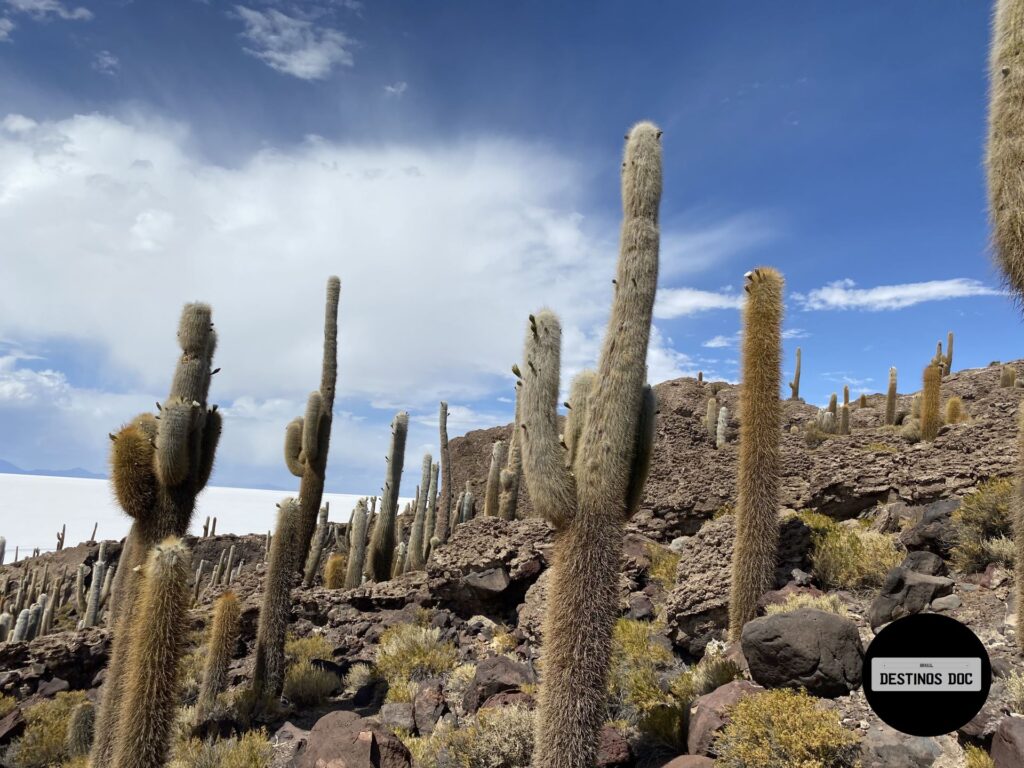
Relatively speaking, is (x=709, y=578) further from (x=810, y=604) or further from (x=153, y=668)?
(x=153, y=668)

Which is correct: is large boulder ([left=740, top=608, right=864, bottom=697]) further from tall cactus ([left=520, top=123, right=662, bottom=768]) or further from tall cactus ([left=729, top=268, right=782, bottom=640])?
tall cactus ([left=520, top=123, right=662, bottom=768])

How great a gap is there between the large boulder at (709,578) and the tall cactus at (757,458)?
406mm

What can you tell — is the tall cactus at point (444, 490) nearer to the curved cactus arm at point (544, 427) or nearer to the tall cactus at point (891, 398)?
the curved cactus arm at point (544, 427)

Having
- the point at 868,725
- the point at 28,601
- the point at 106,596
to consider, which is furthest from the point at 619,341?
the point at 28,601

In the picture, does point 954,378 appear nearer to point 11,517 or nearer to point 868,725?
point 868,725

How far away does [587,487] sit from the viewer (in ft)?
21.1

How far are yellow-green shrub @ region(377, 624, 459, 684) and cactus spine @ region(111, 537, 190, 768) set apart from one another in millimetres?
3721

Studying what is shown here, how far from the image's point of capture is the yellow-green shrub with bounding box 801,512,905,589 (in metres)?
8.83

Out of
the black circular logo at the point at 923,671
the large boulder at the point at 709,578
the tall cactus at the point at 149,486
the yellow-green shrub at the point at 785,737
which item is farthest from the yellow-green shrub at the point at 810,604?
the tall cactus at the point at 149,486

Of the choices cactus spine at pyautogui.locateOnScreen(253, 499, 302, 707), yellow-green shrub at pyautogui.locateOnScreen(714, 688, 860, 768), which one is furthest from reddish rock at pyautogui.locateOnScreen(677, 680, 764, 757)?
cactus spine at pyautogui.locateOnScreen(253, 499, 302, 707)

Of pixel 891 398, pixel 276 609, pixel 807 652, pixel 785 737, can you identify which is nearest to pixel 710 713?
pixel 785 737

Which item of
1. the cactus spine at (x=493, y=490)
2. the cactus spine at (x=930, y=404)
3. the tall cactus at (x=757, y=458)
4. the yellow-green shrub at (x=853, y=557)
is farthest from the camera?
the cactus spine at (x=493, y=490)

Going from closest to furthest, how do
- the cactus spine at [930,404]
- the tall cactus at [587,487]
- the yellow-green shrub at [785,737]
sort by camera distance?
the yellow-green shrub at [785,737] → the tall cactus at [587,487] → the cactus spine at [930,404]

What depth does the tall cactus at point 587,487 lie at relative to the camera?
6180 millimetres
